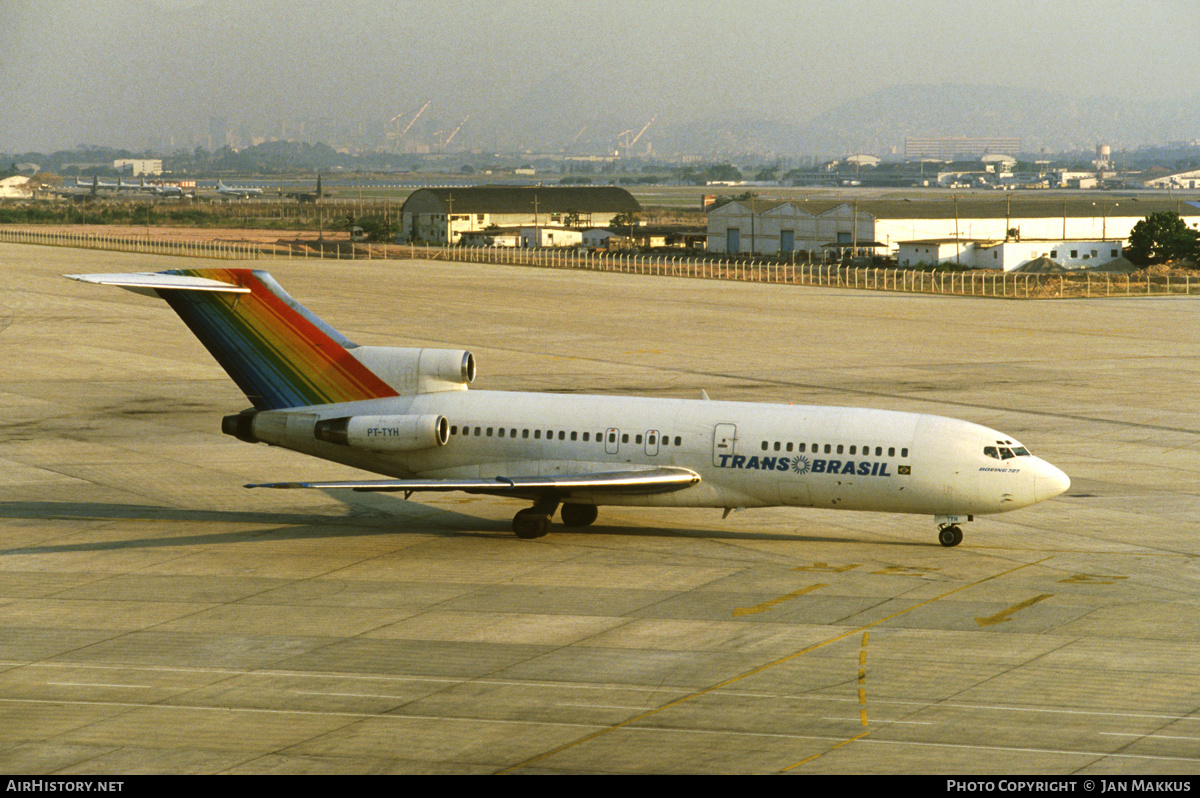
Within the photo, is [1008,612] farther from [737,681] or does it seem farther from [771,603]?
[737,681]

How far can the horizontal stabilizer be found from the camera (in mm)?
32156

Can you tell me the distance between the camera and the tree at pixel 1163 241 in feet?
424

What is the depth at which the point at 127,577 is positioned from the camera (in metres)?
30.0

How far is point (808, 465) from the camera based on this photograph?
104 feet

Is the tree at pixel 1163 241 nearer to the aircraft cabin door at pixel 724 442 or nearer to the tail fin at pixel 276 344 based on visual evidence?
the aircraft cabin door at pixel 724 442

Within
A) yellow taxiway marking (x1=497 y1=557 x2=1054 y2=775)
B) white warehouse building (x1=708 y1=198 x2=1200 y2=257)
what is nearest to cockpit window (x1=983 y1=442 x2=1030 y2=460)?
yellow taxiway marking (x1=497 y1=557 x2=1054 y2=775)

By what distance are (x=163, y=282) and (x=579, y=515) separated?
12.2 meters

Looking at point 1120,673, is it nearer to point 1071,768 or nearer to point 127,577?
point 1071,768

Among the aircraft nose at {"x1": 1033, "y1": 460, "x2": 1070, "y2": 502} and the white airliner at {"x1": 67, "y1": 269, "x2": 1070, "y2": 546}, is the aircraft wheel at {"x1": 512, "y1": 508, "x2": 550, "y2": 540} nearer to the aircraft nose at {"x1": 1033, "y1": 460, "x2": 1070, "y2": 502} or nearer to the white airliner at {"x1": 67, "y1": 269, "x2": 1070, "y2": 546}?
the white airliner at {"x1": 67, "y1": 269, "x2": 1070, "y2": 546}

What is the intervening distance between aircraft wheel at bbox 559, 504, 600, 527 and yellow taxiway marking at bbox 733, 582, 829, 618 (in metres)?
7.63

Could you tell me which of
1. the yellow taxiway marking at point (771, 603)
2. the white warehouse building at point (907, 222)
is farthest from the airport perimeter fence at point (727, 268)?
the yellow taxiway marking at point (771, 603)

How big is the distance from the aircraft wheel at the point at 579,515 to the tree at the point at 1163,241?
111 metres

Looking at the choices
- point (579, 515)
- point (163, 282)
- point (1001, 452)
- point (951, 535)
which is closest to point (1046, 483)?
point (1001, 452)
